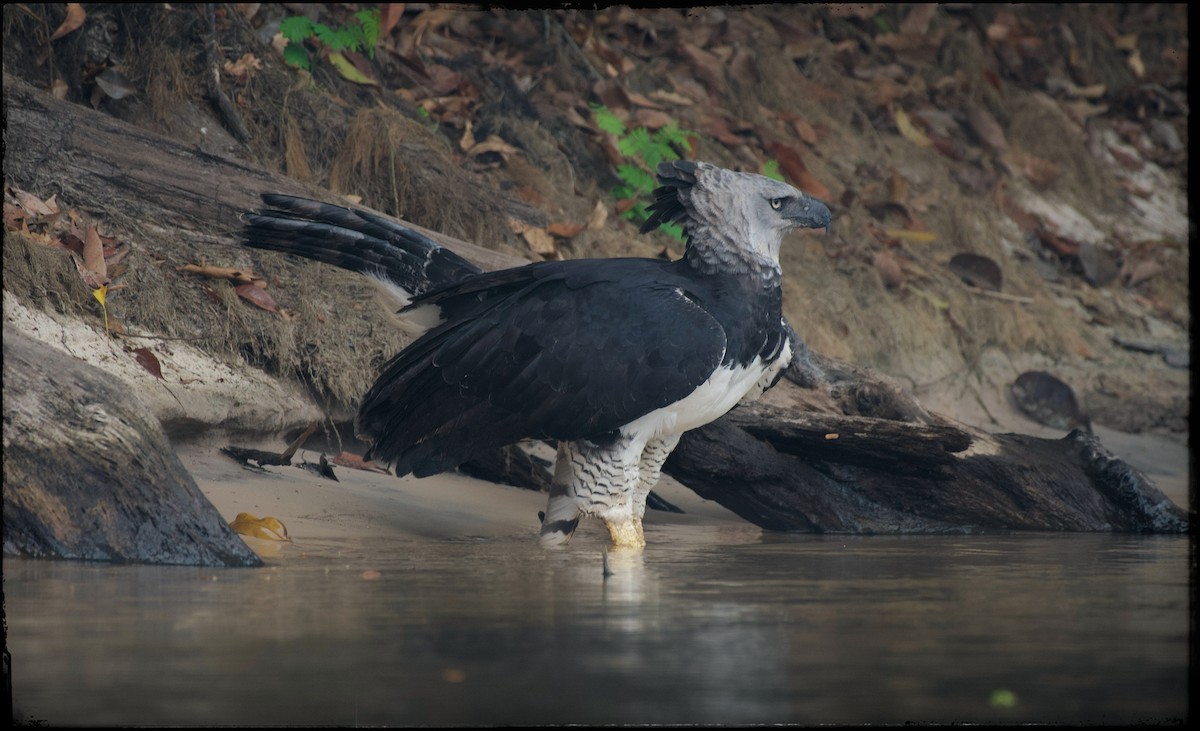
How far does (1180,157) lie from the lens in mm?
14164

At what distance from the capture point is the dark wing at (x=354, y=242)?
610 cm

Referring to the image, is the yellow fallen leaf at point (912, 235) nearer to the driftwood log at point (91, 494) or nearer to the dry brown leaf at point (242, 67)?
the dry brown leaf at point (242, 67)

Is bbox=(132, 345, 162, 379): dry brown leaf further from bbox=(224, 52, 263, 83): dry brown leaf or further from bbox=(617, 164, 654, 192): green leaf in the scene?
bbox=(617, 164, 654, 192): green leaf

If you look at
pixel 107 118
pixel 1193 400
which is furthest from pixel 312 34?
pixel 1193 400

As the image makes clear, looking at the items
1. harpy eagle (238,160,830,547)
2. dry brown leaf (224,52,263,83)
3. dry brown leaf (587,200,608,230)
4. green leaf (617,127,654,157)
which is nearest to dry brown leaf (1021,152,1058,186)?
green leaf (617,127,654,157)

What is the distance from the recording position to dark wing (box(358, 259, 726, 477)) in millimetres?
5500

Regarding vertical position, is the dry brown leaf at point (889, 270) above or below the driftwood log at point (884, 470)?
below

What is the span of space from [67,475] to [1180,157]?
12288 mm

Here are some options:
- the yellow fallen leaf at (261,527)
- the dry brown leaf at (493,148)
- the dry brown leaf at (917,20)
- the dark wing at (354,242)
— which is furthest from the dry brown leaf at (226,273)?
the dry brown leaf at (917,20)

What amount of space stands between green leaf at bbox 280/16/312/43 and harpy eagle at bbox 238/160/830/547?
3.81 meters

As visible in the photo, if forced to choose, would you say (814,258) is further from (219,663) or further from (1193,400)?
(219,663)

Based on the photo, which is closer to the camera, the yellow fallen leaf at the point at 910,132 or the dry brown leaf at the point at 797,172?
the dry brown leaf at the point at 797,172

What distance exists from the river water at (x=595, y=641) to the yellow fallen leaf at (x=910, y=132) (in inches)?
320

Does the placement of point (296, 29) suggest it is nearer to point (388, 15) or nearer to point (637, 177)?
point (388, 15)
